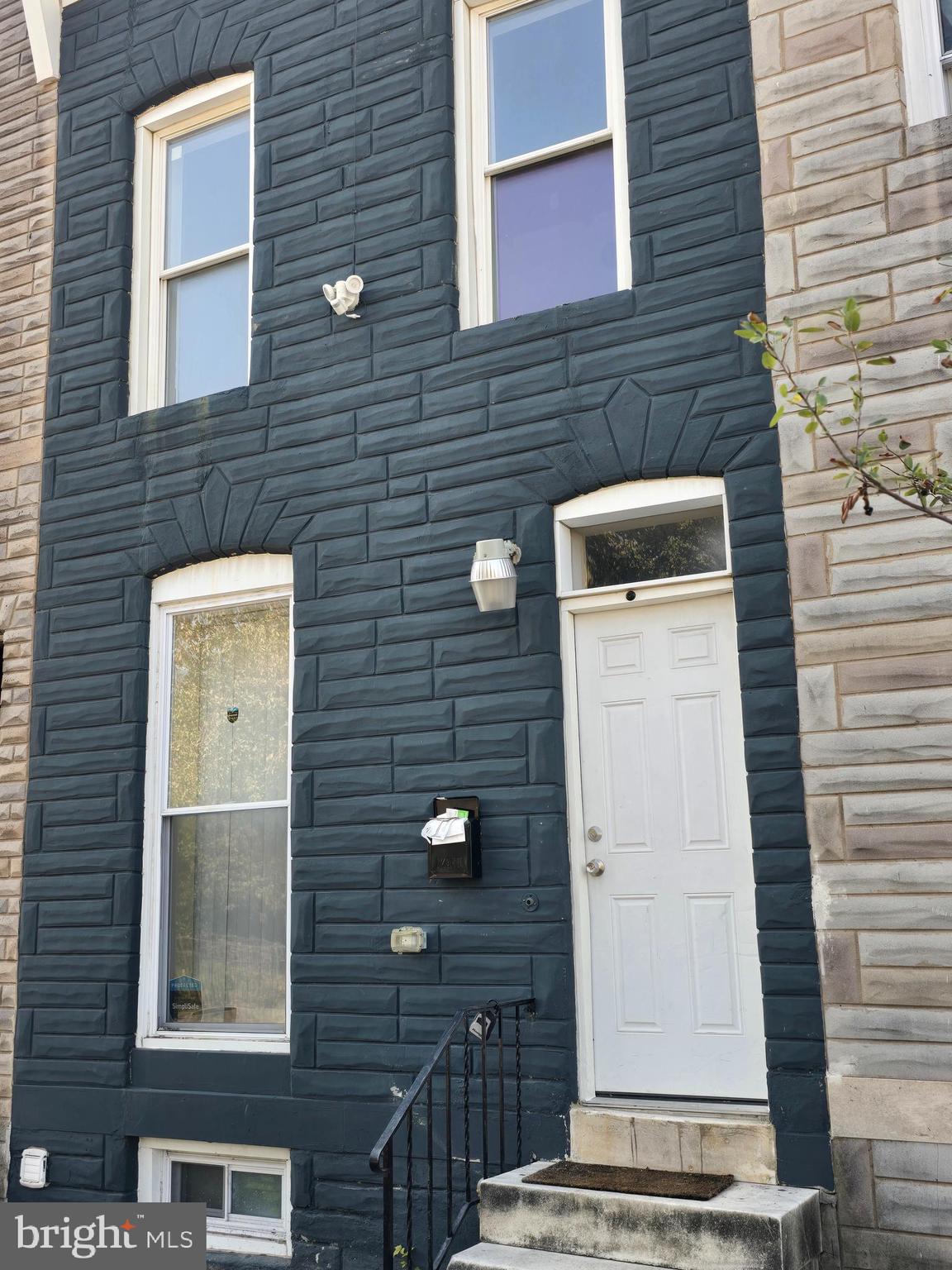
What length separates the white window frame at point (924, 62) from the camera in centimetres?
526

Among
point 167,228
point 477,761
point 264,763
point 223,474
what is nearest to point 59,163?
point 167,228

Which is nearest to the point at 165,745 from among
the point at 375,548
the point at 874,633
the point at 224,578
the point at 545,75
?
the point at 224,578

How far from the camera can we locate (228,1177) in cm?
626

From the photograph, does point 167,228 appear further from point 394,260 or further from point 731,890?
point 731,890

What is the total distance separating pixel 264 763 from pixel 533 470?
2104 millimetres

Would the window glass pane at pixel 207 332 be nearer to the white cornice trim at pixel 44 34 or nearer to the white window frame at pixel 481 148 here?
the white window frame at pixel 481 148

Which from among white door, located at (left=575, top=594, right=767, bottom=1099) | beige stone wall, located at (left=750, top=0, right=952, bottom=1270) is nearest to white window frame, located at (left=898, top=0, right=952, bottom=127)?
beige stone wall, located at (left=750, top=0, right=952, bottom=1270)

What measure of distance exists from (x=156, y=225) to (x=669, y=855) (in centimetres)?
491

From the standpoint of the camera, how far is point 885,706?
4805 millimetres

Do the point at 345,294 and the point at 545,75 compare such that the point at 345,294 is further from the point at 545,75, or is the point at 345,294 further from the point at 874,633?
the point at 874,633

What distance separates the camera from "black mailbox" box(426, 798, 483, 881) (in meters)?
5.59

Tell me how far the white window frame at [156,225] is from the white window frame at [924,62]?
362cm

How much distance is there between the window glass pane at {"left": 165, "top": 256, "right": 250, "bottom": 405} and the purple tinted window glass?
5.55 feet

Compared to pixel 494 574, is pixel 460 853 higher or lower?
lower
